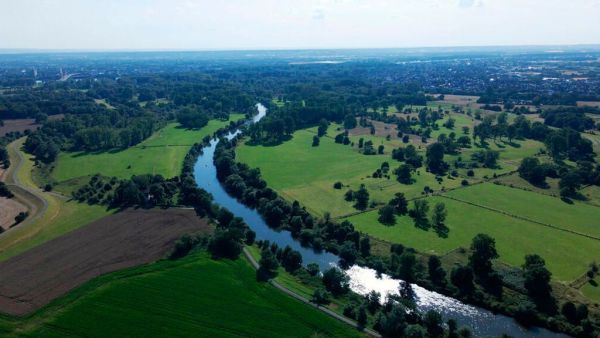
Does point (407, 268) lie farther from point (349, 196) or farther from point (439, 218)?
point (349, 196)

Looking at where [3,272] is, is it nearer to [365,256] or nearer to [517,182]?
[365,256]

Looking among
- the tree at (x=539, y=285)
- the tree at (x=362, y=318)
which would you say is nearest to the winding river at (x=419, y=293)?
the tree at (x=539, y=285)

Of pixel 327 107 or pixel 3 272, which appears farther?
pixel 327 107

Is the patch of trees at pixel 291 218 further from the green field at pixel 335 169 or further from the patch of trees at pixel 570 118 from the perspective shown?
the patch of trees at pixel 570 118

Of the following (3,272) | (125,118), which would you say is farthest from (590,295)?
(125,118)

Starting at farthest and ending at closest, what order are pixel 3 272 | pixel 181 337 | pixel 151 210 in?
pixel 151 210 < pixel 3 272 < pixel 181 337

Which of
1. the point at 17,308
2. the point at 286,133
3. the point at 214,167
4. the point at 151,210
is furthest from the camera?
the point at 286,133
